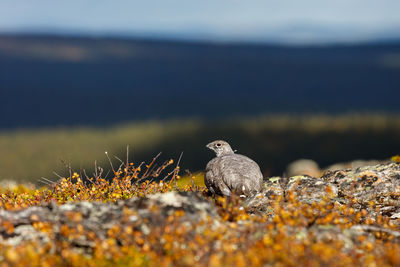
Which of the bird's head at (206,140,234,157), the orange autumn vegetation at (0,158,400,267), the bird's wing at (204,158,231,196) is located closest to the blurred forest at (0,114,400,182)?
the bird's head at (206,140,234,157)

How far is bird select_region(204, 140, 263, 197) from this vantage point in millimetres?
10875

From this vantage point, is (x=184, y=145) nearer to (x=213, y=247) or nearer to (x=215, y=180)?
(x=215, y=180)

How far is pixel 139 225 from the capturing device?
7305 millimetres

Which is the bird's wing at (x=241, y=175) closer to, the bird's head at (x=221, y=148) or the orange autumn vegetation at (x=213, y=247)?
the bird's head at (x=221, y=148)

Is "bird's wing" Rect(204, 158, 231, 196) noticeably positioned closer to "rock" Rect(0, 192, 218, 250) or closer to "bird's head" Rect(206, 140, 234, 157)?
"bird's head" Rect(206, 140, 234, 157)

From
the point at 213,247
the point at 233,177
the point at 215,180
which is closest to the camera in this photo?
the point at 213,247

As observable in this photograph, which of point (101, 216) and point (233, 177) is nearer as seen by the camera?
point (101, 216)

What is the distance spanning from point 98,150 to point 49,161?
18.2 metres

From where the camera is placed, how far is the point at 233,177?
10.9m

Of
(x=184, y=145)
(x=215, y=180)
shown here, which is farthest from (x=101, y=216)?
(x=184, y=145)

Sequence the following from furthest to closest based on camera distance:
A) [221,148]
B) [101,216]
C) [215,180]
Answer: [221,148] → [215,180] → [101,216]

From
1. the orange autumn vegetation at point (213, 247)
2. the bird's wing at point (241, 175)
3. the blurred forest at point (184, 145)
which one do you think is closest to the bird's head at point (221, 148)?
the bird's wing at point (241, 175)

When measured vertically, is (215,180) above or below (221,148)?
below

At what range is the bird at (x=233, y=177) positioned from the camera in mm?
10875
